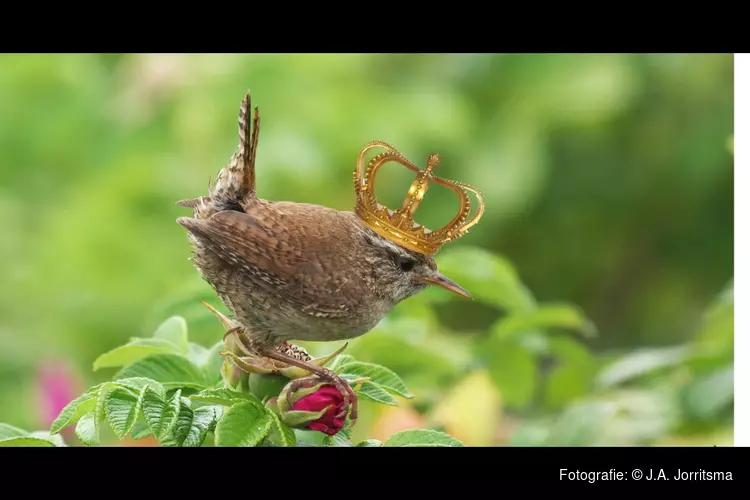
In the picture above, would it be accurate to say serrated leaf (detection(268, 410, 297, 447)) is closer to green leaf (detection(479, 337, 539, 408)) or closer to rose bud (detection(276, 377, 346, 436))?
rose bud (detection(276, 377, 346, 436))

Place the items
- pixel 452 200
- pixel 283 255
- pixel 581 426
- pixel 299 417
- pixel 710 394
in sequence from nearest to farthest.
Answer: pixel 299 417 → pixel 283 255 → pixel 581 426 → pixel 710 394 → pixel 452 200

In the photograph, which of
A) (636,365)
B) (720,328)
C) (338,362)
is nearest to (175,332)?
(338,362)

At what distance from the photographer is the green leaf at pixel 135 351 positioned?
196 centimetres

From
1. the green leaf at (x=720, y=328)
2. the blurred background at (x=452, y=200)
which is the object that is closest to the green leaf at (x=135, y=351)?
the blurred background at (x=452, y=200)

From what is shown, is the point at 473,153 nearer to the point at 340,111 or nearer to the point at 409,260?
the point at 340,111

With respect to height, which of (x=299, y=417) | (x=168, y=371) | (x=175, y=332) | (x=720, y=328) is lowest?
(x=299, y=417)

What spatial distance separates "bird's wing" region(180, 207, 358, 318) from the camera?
203cm

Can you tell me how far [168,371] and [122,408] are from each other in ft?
0.78

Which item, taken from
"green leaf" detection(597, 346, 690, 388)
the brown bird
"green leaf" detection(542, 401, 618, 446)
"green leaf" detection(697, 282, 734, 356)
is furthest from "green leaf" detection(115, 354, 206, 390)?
"green leaf" detection(697, 282, 734, 356)

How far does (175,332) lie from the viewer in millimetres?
2092

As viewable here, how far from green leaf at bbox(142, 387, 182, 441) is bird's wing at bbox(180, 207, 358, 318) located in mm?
430

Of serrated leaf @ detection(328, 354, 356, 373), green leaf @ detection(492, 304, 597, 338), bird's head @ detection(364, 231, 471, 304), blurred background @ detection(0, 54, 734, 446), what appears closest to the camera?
serrated leaf @ detection(328, 354, 356, 373)

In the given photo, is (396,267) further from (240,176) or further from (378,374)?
(240,176)

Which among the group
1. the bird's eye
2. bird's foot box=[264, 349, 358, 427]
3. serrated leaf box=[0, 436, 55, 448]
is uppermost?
the bird's eye
